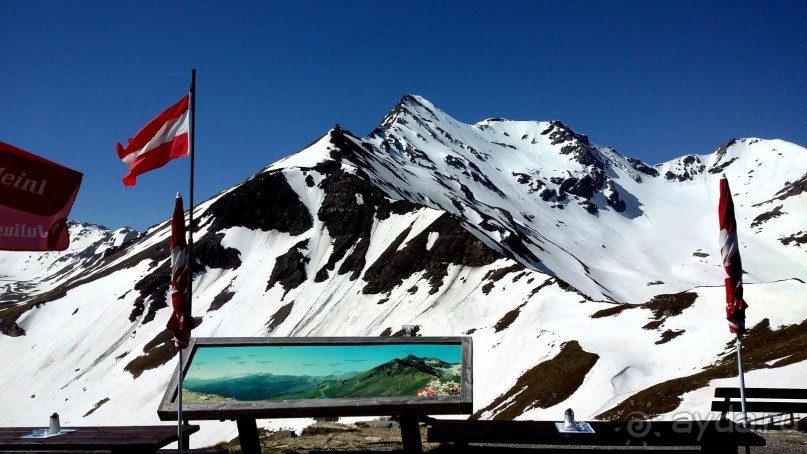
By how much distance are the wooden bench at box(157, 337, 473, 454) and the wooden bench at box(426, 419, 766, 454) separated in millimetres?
889

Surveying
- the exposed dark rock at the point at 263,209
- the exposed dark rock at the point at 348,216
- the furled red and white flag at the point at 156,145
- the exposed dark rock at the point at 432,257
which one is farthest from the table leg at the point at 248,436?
the exposed dark rock at the point at 263,209

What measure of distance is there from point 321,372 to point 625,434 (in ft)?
22.7

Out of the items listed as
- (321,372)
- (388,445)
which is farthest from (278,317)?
(321,372)

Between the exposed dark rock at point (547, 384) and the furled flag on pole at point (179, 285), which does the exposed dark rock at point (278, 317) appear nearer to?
the exposed dark rock at point (547, 384)

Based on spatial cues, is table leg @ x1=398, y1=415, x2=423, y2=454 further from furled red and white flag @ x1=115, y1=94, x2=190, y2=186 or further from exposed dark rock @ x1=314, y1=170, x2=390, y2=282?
exposed dark rock @ x1=314, y1=170, x2=390, y2=282

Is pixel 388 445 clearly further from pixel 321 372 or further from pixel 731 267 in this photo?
pixel 731 267

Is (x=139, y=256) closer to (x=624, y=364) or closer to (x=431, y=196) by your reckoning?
(x=431, y=196)

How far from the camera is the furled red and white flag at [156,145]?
16.1 meters

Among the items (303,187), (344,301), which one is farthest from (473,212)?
(344,301)

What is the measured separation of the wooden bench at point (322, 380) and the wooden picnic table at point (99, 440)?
2.91 ft

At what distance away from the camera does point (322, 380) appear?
568 inches

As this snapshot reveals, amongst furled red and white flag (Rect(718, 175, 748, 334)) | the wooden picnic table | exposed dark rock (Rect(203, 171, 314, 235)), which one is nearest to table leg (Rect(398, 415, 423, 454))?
the wooden picnic table

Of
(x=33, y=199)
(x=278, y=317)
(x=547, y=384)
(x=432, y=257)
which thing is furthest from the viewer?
(x=278, y=317)

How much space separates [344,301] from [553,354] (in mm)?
57494
